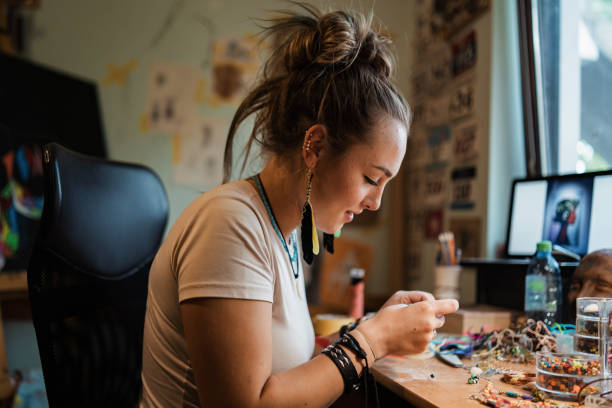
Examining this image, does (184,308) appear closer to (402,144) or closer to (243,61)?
(402,144)

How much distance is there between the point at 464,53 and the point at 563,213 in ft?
2.93

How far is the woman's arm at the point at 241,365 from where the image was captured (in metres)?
0.69

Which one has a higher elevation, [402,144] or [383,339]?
[402,144]

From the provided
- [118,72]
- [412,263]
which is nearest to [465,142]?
[412,263]

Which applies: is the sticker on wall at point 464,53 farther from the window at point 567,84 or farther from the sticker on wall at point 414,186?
the sticker on wall at point 414,186

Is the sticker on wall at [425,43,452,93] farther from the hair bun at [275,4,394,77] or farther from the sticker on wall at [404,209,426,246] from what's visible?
the hair bun at [275,4,394,77]

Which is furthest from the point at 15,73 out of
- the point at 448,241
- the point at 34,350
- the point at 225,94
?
the point at 448,241

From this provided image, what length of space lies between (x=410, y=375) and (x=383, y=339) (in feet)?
0.46

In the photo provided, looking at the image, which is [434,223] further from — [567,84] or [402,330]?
[402,330]

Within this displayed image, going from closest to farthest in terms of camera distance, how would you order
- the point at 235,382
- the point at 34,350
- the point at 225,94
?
the point at 235,382 → the point at 34,350 → the point at 225,94

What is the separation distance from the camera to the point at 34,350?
2076 millimetres

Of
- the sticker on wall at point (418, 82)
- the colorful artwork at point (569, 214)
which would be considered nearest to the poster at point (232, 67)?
the sticker on wall at point (418, 82)

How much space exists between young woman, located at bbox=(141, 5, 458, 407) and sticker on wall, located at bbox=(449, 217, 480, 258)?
996mm

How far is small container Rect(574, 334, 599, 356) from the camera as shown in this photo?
87 cm
